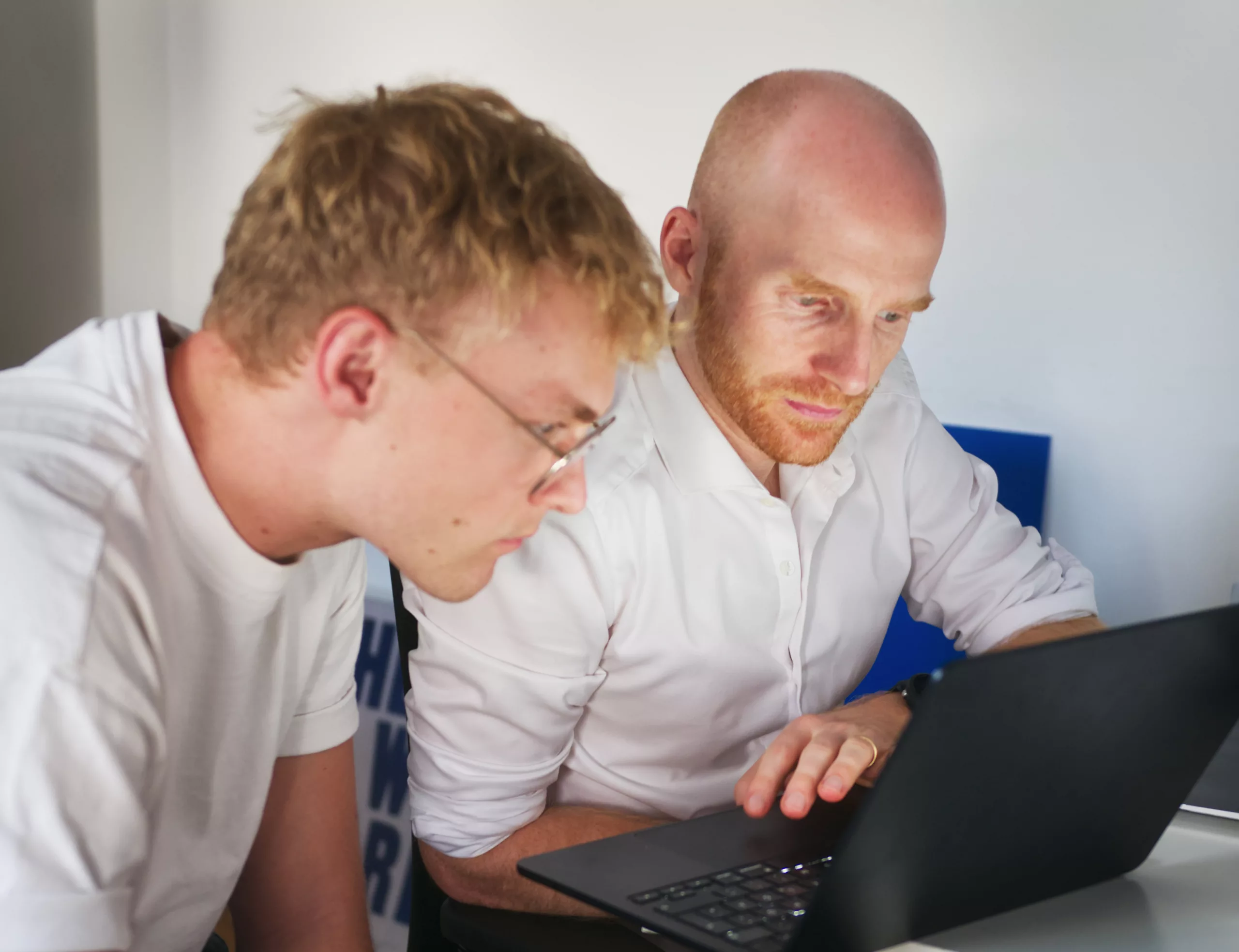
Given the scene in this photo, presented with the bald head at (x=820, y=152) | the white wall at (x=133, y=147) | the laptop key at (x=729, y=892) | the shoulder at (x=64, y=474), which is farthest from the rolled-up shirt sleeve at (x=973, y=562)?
the white wall at (x=133, y=147)

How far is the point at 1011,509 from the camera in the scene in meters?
2.12

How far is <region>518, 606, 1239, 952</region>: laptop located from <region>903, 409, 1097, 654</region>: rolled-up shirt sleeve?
1.71 ft

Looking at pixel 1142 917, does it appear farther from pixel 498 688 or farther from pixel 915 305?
pixel 915 305

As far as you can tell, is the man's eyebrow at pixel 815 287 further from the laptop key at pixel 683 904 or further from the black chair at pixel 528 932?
the laptop key at pixel 683 904

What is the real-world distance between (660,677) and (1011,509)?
1060 millimetres

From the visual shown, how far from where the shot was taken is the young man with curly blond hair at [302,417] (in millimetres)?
805

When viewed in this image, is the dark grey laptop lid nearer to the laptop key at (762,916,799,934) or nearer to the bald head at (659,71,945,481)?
the laptop key at (762,916,799,934)

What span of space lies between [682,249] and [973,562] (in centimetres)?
52

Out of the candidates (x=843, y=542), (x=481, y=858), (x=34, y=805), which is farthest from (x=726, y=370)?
(x=34, y=805)

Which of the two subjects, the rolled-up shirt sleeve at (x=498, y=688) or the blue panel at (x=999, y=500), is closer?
the rolled-up shirt sleeve at (x=498, y=688)

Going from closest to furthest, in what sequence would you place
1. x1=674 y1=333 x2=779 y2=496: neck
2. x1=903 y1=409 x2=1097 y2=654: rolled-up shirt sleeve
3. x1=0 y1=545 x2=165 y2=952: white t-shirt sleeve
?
x1=0 y1=545 x2=165 y2=952: white t-shirt sleeve → x1=674 y1=333 x2=779 y2=496: neck → x1=903 y1=409 x2=1097 y2=654: rolled-up shirt sleeve

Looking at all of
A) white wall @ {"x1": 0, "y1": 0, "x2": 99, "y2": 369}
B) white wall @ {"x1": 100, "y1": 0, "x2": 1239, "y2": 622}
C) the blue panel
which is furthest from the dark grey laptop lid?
white wall @ {"x1": 0, "y1": 0, "x2": 99, "y2": 369}

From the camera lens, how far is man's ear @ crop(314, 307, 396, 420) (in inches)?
33.7

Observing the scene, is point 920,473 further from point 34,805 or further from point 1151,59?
point 34,805
